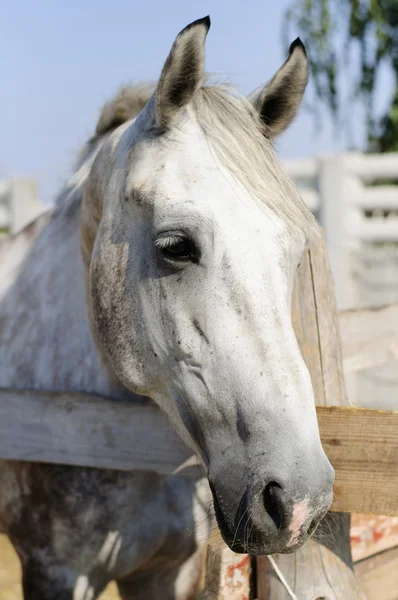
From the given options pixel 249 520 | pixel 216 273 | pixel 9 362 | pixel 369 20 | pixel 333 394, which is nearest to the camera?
pixel 249 520

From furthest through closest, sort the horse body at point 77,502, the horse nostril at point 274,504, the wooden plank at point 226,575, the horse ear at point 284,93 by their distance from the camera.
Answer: the horse body at point 77,502 < the horse ear at point 284,93 < the wooden plank at point 226,575 < the horse nostril at point 274,504

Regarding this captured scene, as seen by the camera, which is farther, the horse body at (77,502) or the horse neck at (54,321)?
the horse neck at (54,321)

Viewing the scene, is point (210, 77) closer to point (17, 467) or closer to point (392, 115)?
point (17, 467)

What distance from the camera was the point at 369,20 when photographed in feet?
38.0

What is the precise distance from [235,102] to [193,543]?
137 cm

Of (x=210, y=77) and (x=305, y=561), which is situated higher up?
(x=210, y=77)

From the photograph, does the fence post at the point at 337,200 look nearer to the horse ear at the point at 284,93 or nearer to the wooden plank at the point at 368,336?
the wooden plank at the point at 368,336

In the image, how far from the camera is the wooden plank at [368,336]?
2.99m

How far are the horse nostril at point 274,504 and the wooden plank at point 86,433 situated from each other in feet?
1.65

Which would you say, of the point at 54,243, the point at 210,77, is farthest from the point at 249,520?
the point at 54,243

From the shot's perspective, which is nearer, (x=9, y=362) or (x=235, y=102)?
(x=235, y=102)

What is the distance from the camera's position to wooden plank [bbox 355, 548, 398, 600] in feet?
7.27

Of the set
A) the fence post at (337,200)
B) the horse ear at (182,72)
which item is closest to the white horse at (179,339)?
the horse ear at (182,72)

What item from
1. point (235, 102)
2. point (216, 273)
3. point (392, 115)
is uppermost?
point (235, 102)
